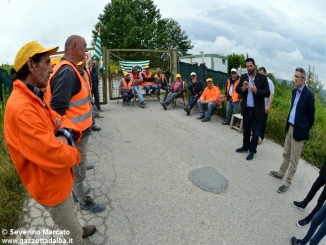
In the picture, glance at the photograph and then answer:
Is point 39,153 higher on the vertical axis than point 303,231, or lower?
higher

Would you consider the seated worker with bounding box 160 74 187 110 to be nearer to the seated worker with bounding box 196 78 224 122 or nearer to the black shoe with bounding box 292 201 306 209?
the seated worker with bounding box 196 78 224 122

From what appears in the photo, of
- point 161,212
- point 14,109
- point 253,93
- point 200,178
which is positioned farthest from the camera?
point 253,93

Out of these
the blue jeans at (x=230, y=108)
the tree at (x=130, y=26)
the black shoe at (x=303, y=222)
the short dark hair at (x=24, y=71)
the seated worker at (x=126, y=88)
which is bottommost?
the black shoe at (x=303, y=222)

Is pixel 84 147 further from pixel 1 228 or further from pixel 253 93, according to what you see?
pixel 253 93

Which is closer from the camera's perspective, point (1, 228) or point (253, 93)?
point (1, 228)

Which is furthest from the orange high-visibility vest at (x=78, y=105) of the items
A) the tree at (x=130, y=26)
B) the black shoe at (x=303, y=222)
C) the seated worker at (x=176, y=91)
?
the tree at (x=130, y=26)

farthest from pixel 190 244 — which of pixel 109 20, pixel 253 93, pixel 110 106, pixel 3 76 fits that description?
pixel 109 20

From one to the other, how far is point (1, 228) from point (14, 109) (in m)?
2.00

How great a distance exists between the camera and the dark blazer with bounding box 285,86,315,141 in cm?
362

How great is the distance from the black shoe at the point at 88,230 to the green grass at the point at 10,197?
89cm

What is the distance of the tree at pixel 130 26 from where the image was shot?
108 feet

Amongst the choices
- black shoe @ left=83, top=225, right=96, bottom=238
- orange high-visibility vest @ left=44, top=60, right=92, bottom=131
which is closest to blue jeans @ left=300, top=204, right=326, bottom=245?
black shoe @ left=83, top=225, right=96, bottom=238

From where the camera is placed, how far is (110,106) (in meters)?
9.27

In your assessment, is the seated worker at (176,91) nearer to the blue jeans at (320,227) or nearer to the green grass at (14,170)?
the green grass at (14,170)
